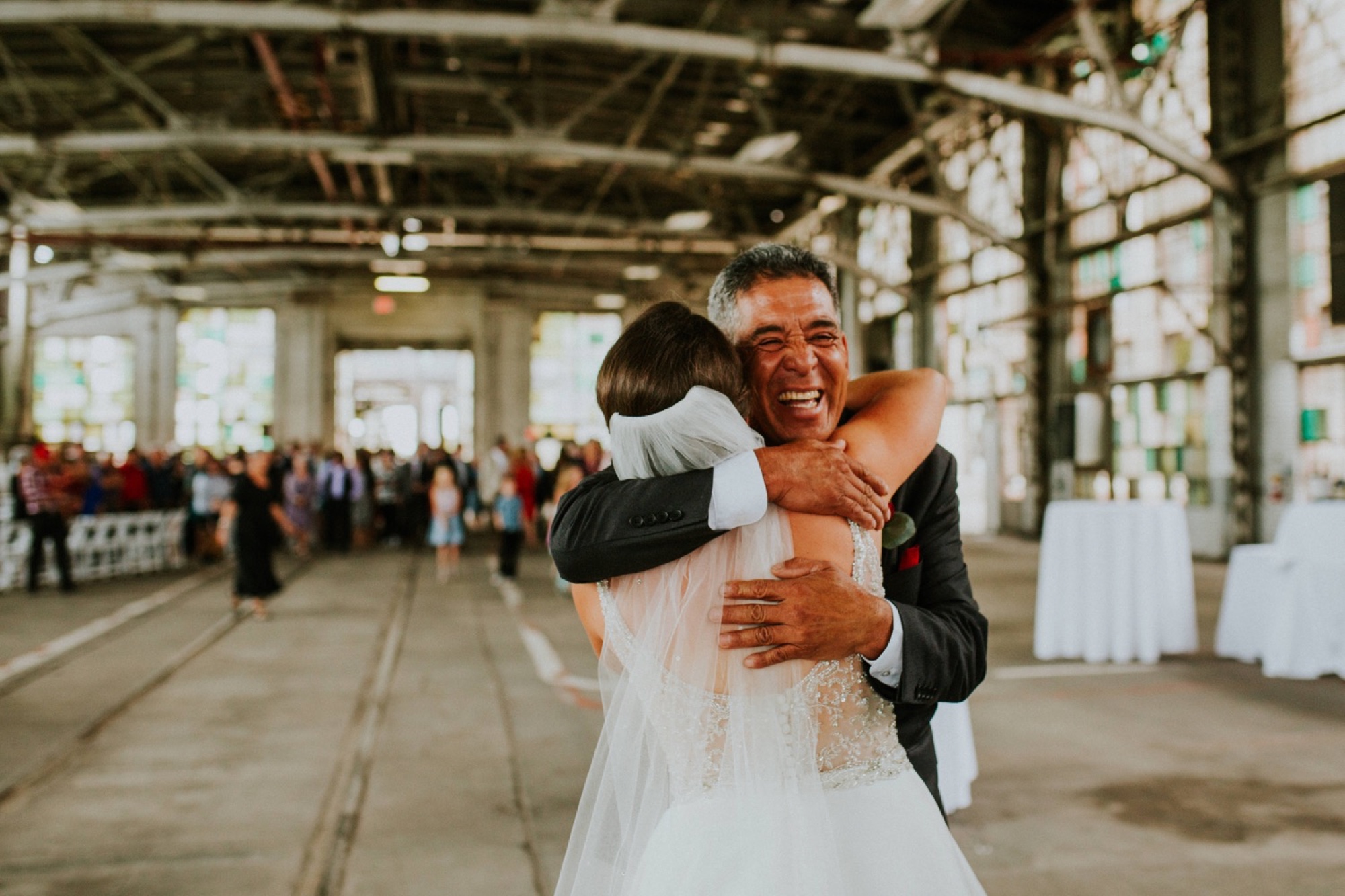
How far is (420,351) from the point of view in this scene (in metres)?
31.9

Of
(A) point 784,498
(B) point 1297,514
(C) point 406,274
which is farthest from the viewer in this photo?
(C) point 406,274

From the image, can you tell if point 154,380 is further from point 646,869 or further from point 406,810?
point 646,869

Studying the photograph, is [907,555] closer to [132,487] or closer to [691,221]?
[132,487]

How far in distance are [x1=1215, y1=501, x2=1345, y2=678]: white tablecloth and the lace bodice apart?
6.59 metres

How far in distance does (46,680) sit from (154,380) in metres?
25.8

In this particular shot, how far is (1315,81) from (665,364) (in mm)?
13604

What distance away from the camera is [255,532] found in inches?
411

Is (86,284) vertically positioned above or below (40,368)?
above

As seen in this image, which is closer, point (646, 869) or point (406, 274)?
point (646, 869)

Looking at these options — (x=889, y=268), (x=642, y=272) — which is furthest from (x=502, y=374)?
(x=889, y=268)

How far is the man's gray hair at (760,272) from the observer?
5.84 ft

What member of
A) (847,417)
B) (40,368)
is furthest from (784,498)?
(40,368)

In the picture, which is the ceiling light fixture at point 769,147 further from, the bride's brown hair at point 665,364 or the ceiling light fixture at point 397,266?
the bride's brown hair at point 665,364

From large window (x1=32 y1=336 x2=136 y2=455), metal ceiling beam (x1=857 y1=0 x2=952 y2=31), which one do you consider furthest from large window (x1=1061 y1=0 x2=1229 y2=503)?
large window (x1=32 y1=336 x2=136 y2=455)
